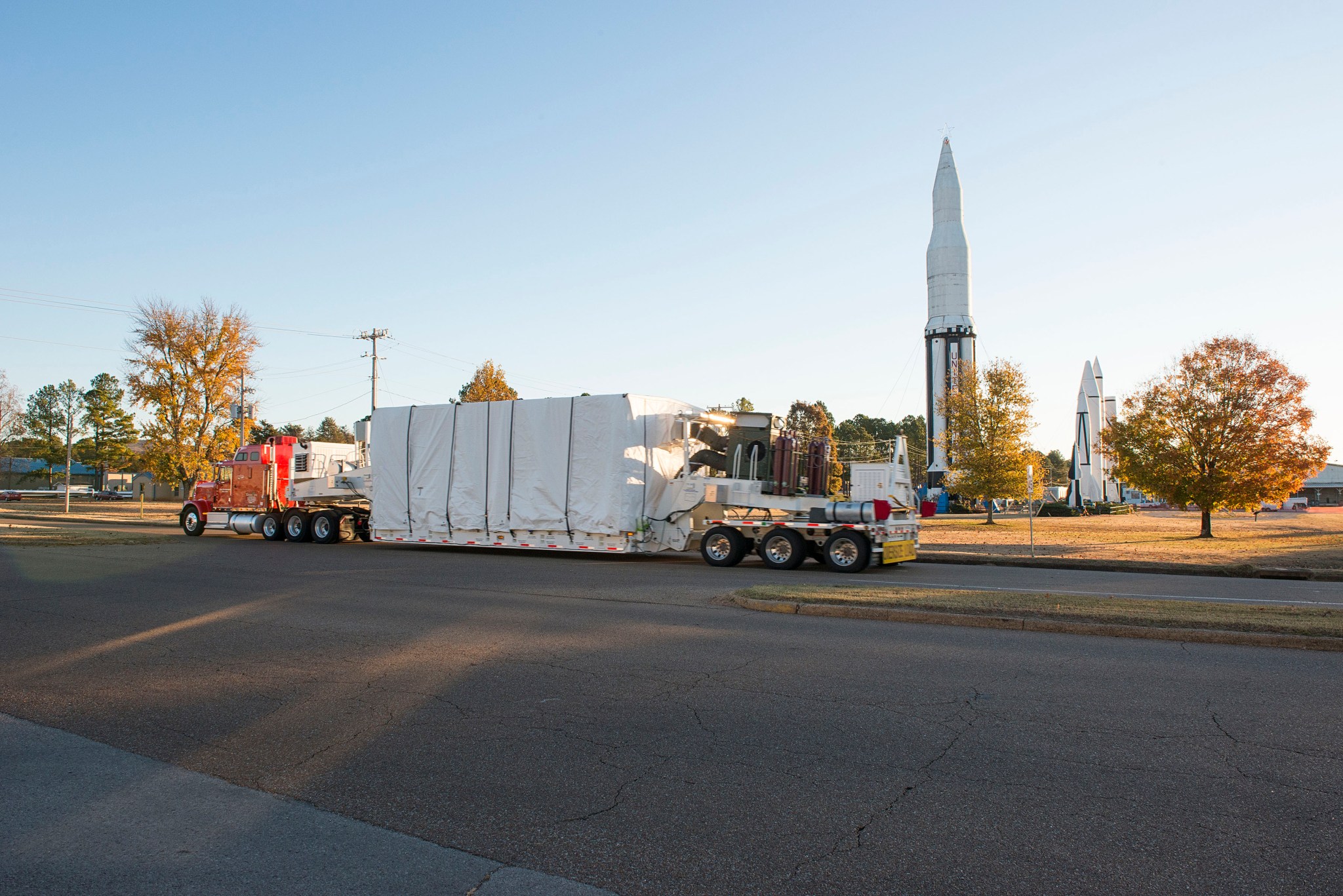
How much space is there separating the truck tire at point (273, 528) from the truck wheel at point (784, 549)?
1527 cm

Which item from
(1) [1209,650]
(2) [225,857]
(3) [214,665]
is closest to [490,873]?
(2) [225,857]

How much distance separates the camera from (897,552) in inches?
659

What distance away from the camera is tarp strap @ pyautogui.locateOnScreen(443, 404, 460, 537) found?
68.0 feet

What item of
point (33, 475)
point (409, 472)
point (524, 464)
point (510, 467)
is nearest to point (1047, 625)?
point (524, 464)

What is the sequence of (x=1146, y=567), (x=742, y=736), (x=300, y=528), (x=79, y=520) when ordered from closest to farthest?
(x=742, y=736) < (x=1146, y=567) < (x=300, y=528) < (x=79, y=520)

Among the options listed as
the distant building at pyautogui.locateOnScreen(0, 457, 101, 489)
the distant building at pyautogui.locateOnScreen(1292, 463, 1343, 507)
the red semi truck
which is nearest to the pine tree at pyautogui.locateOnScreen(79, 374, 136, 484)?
the distant building at pyautogui.locateOnScreen(0, 457, 101, 489)

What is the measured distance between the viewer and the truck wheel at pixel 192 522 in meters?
27.8

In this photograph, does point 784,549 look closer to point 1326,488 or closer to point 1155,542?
point 1155,542

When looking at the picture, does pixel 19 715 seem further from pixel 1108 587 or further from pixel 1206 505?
pixel 1206 505

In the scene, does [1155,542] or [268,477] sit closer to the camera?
[1155,542]

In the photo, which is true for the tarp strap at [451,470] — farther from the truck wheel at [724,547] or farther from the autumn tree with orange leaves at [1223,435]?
the autumn tree with orange leaves at [1223,435]

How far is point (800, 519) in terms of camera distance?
56.2 ft

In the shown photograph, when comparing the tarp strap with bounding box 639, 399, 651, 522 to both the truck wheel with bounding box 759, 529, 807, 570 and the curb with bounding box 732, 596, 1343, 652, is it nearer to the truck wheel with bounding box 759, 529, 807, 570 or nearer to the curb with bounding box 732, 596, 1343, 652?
the truck wheel with bounding box 759, 529, 807, 570

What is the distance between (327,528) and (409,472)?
4328 millimetres
